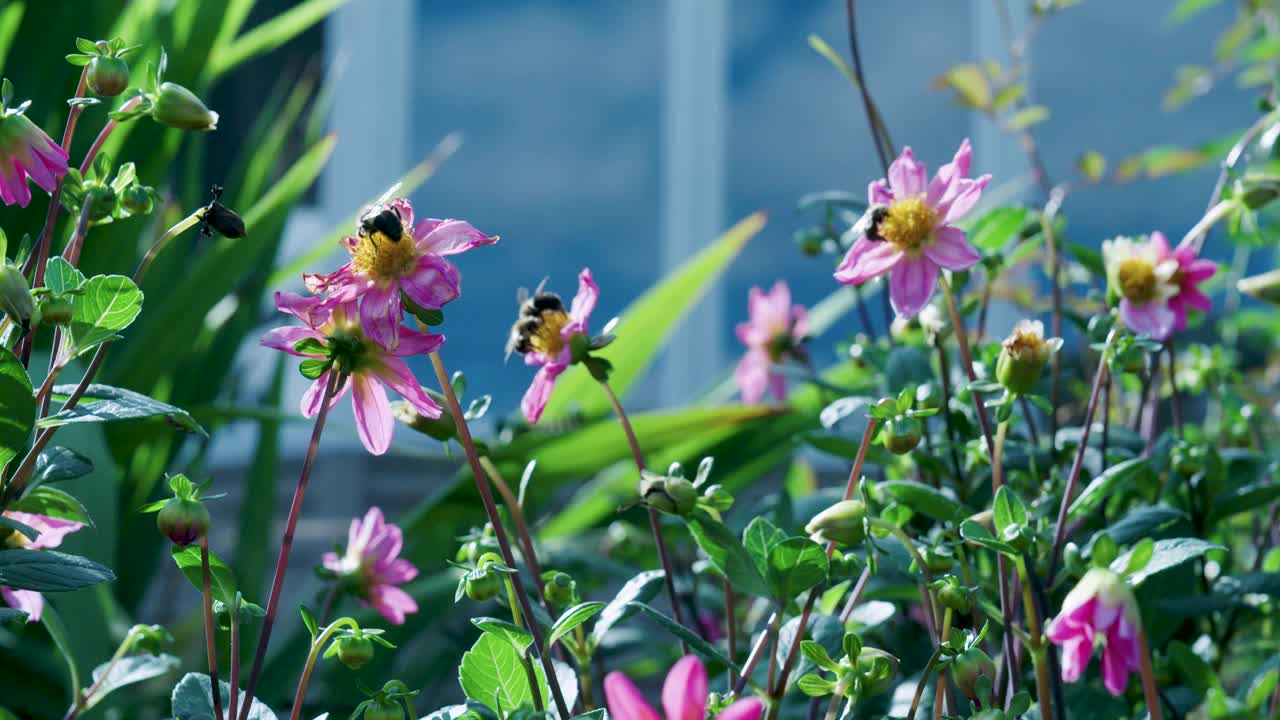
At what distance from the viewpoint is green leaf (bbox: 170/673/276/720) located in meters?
0.35

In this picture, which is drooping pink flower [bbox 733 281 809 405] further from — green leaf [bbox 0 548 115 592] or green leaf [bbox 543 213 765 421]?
green leaf [bbox 0 548 115 592]

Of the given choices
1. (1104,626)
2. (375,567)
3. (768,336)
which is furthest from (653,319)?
(1104,626)

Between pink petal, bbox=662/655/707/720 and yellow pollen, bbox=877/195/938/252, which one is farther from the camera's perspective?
yellow pollen, bbox=877/195/938/252

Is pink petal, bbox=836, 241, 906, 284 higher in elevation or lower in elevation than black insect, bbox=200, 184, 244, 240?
lower

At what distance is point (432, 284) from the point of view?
333 mm

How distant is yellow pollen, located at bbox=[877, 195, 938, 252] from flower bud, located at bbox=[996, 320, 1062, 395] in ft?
0.16

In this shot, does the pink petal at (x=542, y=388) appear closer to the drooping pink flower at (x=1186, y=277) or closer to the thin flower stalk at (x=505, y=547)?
the thin flower stalk at (x=505, y=547)

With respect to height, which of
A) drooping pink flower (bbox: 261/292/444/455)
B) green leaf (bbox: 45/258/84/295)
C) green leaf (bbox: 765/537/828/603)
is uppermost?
green leaf (bbox: 45/258/84/295)

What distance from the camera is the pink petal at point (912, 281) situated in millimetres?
395

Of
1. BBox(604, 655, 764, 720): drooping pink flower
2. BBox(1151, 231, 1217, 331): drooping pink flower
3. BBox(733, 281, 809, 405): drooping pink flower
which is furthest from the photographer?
BBox(733, 281, 809, 405): drooping pink flower

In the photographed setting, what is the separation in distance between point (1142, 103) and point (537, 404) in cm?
305

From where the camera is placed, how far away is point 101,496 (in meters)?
0.71

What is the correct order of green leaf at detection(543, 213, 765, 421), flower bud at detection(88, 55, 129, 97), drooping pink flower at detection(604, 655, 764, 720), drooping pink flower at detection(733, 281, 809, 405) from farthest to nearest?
1. green leaf at detection(543, 213, 765, 421)
2. drooping pink flower at detection(733, 281, 809, 405)
3. flower bud at detection(88, 55, 129, 97)
4. drooping pink flower at detection(604, 655, 764, 720)

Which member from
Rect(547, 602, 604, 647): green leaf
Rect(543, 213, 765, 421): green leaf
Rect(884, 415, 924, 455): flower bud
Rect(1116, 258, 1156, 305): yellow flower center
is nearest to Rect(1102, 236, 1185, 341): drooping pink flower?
Rect(1116, 258, 1156, 305): yellow flower center
